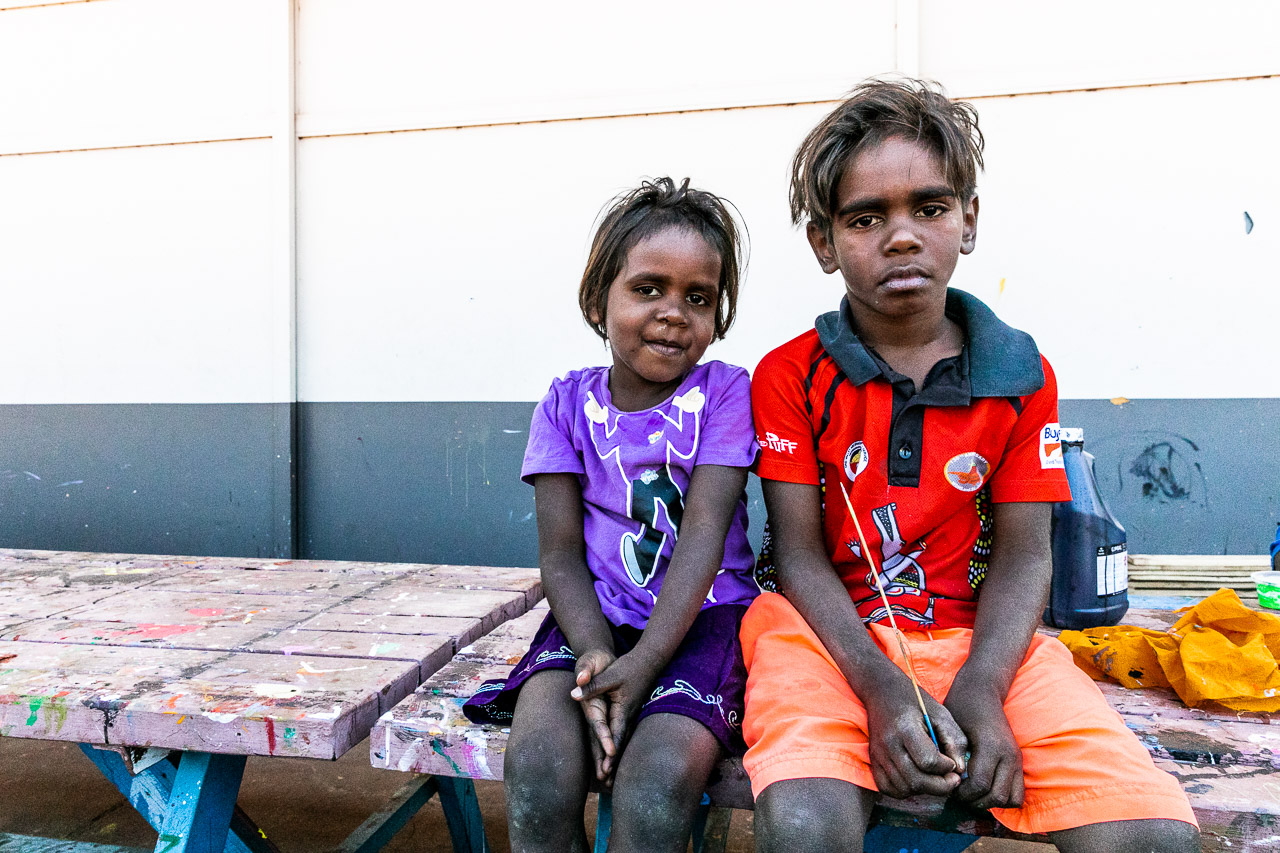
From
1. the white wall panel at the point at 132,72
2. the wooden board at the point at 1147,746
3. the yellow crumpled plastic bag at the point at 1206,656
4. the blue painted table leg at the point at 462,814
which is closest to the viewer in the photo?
the wooden board at the point at 1147,746

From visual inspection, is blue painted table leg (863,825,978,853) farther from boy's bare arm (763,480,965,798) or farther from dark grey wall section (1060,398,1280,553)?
dark grey wall section (1060,398,1280,553)

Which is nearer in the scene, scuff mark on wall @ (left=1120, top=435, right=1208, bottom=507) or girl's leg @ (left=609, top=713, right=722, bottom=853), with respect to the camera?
girl's leg @ (left=609, top=713, right=722, bottom=853)

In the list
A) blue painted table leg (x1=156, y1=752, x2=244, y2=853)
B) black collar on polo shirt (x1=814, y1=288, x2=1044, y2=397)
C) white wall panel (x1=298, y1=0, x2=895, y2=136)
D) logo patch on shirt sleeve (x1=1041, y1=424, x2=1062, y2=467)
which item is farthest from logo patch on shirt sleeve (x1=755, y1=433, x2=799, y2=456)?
white wall panel (x1=298, y1=0, x2=895, y2=136)

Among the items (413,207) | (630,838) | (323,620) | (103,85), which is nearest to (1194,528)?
(630,838)

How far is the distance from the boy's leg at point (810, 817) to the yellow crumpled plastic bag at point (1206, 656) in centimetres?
68

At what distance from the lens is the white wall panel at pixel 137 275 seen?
355 centimetres

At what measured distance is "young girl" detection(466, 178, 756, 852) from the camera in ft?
3.42

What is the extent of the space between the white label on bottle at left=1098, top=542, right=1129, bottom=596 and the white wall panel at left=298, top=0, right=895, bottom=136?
83.5 inches

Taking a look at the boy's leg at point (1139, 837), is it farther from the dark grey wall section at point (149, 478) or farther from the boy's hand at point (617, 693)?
the dark grey wall section at point (149, 478)

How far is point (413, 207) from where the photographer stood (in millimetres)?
3408

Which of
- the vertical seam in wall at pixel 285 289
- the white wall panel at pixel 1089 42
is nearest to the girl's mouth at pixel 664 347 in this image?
the white wall panel at pixel 1089 42

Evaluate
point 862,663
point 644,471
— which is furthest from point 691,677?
point 644,471

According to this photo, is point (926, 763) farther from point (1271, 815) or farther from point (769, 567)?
point (769, 567)

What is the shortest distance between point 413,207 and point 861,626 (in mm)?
2900
